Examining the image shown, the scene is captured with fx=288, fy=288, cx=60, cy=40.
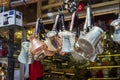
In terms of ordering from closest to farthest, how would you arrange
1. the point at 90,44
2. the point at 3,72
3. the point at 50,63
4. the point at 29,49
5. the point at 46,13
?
the point at 90,44 → the point at 29,49 → the point at 46,13 → the point at 3,72 → the point at 50,63

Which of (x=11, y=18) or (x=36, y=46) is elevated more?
A: (x=11, y=18)

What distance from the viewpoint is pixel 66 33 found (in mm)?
2080

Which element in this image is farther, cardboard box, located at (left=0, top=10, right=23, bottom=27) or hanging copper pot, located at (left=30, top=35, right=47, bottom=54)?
cardboard box, located at (left=0, top=10, right=23, bottom=27)

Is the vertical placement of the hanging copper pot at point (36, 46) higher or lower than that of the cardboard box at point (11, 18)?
lower

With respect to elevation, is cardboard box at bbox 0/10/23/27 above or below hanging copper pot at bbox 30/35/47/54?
above

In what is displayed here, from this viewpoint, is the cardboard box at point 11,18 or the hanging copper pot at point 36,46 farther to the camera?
the cardboard box at point 11,18

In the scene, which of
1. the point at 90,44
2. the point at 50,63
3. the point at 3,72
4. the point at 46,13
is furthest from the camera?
the point at 50,63

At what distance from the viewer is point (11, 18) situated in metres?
2.70

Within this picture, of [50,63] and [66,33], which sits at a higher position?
[66,33]

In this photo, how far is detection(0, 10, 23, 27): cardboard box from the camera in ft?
8.79

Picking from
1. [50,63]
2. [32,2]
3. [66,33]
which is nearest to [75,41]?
[66,33]

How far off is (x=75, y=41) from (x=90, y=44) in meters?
0.14

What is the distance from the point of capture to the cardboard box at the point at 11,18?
8.79 ft

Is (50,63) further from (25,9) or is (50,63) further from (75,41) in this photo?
(75,41)
